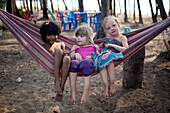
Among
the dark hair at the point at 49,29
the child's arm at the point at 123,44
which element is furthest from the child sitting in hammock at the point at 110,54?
the dark hair at the point at 49,29

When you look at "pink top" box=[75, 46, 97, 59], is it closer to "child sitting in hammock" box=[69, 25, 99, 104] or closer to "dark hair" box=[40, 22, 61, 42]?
"child sitting in hammock" box=[69, 25, 99, 104]

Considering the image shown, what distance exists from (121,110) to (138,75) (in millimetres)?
683

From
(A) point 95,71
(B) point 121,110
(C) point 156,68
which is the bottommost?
(B) point 121,110

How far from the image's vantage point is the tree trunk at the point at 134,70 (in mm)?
2479

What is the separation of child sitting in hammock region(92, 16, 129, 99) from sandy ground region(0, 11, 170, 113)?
582mm

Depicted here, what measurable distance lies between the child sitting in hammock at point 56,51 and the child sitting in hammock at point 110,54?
293 millimetres

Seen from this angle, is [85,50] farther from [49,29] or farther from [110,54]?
[49,29]

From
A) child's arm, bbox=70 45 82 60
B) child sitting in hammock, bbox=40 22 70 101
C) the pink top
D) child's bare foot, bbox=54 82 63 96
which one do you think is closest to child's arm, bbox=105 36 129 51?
the pink top

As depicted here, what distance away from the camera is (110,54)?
162 centimetres

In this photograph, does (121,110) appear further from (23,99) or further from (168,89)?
(23,99)

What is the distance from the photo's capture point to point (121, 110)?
6.97 ft

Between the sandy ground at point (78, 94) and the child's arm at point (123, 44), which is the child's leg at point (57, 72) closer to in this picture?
the child's arm at point (123, 44)

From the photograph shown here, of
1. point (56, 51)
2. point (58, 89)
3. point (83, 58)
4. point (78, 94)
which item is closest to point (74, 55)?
point (83, 58)

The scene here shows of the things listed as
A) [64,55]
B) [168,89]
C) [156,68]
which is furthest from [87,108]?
[156,68]
